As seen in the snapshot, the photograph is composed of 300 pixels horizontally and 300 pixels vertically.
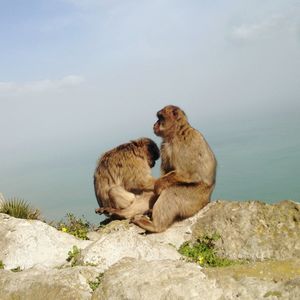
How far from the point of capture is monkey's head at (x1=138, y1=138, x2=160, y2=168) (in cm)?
940

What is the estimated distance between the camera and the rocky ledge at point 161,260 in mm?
4992

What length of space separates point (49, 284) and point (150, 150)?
4.05 m

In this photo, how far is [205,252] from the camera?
771cm

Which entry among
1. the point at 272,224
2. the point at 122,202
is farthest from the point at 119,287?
the point at 122,202

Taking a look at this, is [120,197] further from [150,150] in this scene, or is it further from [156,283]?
[156,283]

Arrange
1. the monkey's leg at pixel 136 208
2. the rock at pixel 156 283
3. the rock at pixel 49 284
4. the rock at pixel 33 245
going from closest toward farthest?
the rock at pixel 156 283 < the rock at pixel 49 284 < the rock at pixel 33 245 < the monkey's leg at pixel 136 208

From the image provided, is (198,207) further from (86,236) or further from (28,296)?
(28,296)

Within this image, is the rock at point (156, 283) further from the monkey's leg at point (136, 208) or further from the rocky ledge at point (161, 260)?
the monkey's leg at point (136, 208)

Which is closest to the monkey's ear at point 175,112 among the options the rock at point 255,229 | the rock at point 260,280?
the rock at point 255,229

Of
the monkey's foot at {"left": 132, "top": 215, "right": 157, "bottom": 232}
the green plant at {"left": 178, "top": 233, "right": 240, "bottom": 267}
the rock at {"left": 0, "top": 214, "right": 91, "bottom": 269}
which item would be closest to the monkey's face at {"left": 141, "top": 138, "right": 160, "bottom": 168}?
the monkey's foot at {"left": 132, "top": 215, "right": 157, "bottom": 232}

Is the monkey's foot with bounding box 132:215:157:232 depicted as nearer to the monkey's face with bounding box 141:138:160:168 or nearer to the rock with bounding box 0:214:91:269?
the rock with bounding box 0:214:91:269

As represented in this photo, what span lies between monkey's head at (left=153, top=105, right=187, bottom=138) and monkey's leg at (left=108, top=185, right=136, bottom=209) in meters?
1.11

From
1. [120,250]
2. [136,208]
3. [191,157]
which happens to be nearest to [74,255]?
[120,250]

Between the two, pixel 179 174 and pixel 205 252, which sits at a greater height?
pixel 179 174
